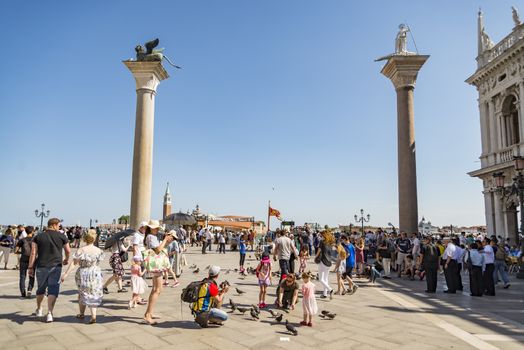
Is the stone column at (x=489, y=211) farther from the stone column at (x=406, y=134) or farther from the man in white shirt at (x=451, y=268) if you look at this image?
the man in white shirt at (x=451, y=268)

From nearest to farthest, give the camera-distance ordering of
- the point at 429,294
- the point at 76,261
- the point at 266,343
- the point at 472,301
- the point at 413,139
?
the point at 266,343, the point at 76,261, the point at 472,301, the point at 429,294, the point at 413,139

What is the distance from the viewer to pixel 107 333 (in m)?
5.41

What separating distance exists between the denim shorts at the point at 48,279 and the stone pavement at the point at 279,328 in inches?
18.2

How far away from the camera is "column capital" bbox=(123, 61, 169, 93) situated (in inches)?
739

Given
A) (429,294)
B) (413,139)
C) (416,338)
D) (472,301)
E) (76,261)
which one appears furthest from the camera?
(413,139)

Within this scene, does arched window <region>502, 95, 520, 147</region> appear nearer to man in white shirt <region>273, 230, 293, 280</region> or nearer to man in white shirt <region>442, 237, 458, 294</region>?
man in white shirt <region>442, 237, 458, 294</region>

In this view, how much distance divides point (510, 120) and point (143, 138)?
24985mm

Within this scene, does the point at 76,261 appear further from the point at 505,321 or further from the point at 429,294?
the point at 429,294

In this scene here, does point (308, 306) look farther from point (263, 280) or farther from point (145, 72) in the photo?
point (145, 72)

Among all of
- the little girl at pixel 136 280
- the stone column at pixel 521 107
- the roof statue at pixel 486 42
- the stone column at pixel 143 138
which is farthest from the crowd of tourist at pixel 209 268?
the roof statue at pixel 486 42

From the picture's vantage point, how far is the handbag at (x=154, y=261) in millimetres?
6066

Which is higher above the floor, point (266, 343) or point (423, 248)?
point (423, 248)

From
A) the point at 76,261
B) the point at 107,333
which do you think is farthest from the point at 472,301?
the point at 76,261

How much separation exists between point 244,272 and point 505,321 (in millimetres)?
8204
